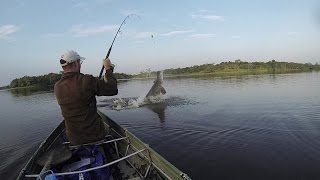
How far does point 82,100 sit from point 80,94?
0.42ft

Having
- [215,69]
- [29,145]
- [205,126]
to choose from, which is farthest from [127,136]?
[215,69]

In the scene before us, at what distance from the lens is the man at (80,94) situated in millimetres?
5648

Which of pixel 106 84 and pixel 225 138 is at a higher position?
pixel 106 84

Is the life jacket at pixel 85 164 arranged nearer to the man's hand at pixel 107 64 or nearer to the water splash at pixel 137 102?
the man's hand at pixel 107 64

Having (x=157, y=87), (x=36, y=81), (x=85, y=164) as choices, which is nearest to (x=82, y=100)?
(x=85, y=164)

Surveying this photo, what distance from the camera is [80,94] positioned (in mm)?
5730

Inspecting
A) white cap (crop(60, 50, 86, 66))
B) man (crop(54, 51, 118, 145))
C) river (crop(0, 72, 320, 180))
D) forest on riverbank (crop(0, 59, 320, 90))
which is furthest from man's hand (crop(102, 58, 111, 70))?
forest on riverbank (crop(0, 59, 320, 90))

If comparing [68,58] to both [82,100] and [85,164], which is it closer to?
[82,100]

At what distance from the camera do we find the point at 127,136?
775 centimetres

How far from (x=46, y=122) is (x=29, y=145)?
632cm

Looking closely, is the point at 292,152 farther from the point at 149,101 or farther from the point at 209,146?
the point at 149,101

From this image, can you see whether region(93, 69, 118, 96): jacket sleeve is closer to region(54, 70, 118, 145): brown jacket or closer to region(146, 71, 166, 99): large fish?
region(54, 70, 118, 145): brown jacket

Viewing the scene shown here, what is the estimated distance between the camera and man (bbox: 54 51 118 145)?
18.5 feet

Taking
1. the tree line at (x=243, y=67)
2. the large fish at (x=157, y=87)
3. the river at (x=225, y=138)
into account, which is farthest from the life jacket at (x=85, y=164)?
the tree line at (x=243, y=67)
